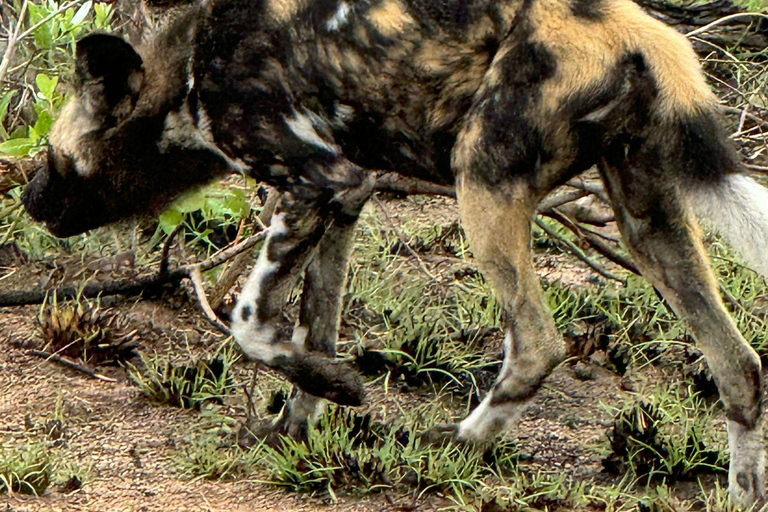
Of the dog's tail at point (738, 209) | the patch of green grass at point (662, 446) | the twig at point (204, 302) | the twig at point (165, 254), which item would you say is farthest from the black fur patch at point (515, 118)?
the twig at point (165, 254)

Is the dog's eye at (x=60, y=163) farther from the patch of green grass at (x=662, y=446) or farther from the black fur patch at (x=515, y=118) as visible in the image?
the patch of green grass at (x=662, y=446)

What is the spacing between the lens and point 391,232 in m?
5.96

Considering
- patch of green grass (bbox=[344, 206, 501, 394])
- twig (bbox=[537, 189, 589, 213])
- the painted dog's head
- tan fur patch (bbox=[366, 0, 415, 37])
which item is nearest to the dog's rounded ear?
the painted dog's head

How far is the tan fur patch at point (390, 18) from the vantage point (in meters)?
3.85

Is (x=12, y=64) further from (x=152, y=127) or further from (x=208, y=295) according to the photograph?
(x=152, y=127)

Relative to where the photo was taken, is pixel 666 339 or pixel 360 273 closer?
pixel 666 339

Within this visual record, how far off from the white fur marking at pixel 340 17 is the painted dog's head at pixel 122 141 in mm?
555

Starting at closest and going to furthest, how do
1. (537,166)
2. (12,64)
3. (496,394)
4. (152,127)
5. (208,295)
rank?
1. (537,166)
2. (496,394)
3. (152,127)
4. (208,295)
5. (12,64)

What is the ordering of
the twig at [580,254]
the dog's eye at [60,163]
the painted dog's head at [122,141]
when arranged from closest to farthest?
the painted dog's head at [122,141]
the dog's eye at [60,163]
the twig at [580,254]

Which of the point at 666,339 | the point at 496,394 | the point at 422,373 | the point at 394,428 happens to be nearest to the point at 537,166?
the point at 496,394

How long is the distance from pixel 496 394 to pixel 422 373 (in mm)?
815

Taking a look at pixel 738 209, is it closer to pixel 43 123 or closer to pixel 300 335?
pixel 300 335

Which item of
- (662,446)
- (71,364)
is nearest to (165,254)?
(71,364)

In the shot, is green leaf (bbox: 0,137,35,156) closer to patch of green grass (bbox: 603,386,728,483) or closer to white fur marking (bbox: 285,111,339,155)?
white fur marking (bbox: 285,111,339,155)
